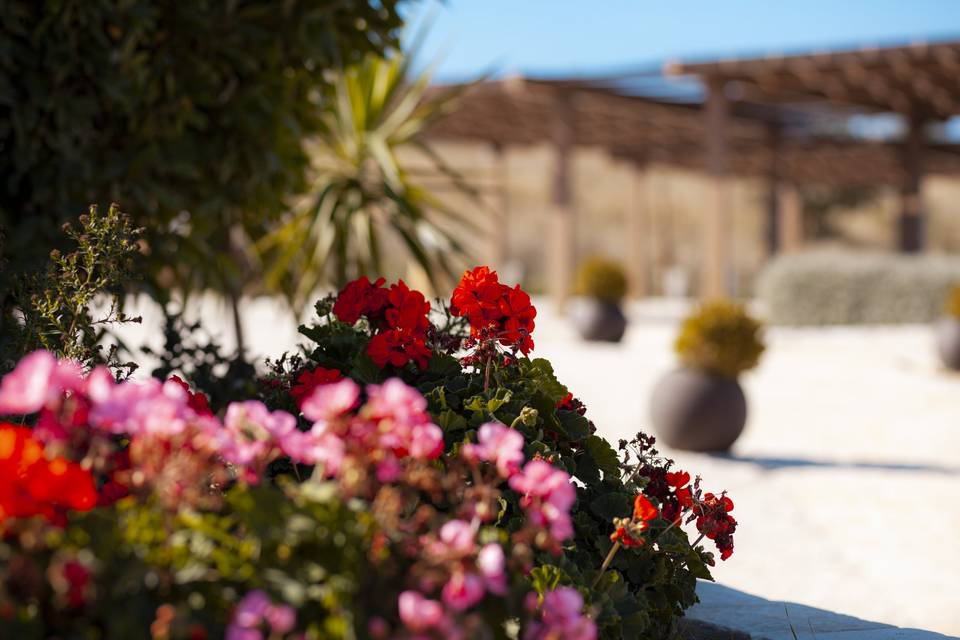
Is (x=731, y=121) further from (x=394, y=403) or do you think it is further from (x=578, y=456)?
(x=394, y=403)

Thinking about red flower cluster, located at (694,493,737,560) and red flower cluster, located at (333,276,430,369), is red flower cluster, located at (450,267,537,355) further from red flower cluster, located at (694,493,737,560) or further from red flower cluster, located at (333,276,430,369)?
red flower cluster, located at (694,493,737,560)

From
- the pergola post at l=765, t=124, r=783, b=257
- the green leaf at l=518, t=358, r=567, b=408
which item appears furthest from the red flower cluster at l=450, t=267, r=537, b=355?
the pergola post at l=765, t=124, r=783, b=257

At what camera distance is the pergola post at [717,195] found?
39.3ft

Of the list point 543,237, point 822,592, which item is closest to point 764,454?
point 822,592

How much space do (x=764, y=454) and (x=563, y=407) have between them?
4236mm

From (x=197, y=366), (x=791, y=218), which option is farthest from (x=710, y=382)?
(x=791, y=218)

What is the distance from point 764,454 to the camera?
5828 mm

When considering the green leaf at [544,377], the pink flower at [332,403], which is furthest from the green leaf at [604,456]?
the pink flower at [332,403]

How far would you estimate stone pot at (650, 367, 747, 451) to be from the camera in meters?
5.57

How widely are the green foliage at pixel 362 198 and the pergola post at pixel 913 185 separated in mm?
12590

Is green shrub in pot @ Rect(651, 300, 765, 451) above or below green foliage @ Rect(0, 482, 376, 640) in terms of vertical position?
above

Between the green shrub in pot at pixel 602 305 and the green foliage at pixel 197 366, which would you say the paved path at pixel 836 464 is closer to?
the green shrub in pot at pixel 602 305

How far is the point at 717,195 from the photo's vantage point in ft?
39.4

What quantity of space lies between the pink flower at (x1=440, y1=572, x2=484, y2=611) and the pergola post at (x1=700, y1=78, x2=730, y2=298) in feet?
37.1
